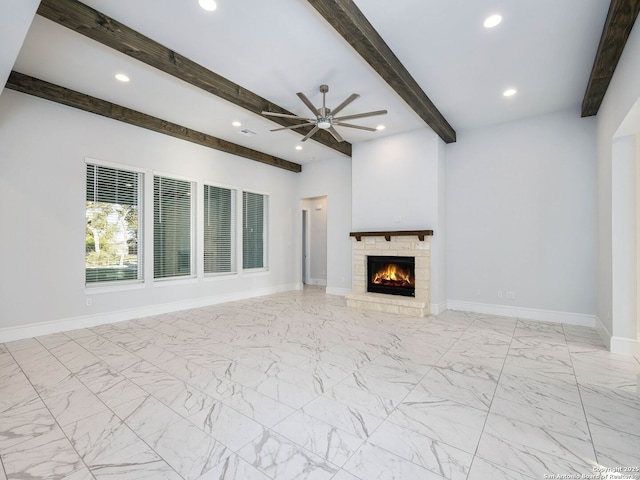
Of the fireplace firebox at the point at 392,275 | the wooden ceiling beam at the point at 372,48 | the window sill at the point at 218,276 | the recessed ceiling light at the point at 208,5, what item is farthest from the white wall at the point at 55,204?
the wooden ceiling beam at the point at 372,48

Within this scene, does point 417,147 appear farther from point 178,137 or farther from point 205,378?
point 205,378

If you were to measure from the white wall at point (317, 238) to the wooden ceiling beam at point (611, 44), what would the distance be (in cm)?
676

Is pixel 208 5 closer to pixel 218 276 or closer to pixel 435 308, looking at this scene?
pixel 218 276

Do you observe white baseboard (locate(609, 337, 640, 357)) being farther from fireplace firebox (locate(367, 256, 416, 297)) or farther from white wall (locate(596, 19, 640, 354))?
fireplace firebox (locate(367, 256, 416, 297))

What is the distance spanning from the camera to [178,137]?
5840mm

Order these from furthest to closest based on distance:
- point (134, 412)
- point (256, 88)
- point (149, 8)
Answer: point (256, 88)
point (149, 8)
point (134, 412)

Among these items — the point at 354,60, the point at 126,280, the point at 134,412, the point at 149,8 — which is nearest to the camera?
→ the point at 134,412

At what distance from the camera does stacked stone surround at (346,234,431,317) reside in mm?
5648

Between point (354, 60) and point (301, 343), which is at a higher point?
point (354, 60)

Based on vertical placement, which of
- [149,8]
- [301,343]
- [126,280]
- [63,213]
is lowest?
[301,343]

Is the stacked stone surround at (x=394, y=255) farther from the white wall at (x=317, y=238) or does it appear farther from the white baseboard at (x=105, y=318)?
the white wall at (x=317, y=238)

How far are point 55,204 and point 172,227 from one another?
182cm

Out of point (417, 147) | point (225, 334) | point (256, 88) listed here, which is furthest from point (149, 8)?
point (417, 147)

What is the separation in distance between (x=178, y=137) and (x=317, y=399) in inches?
211
